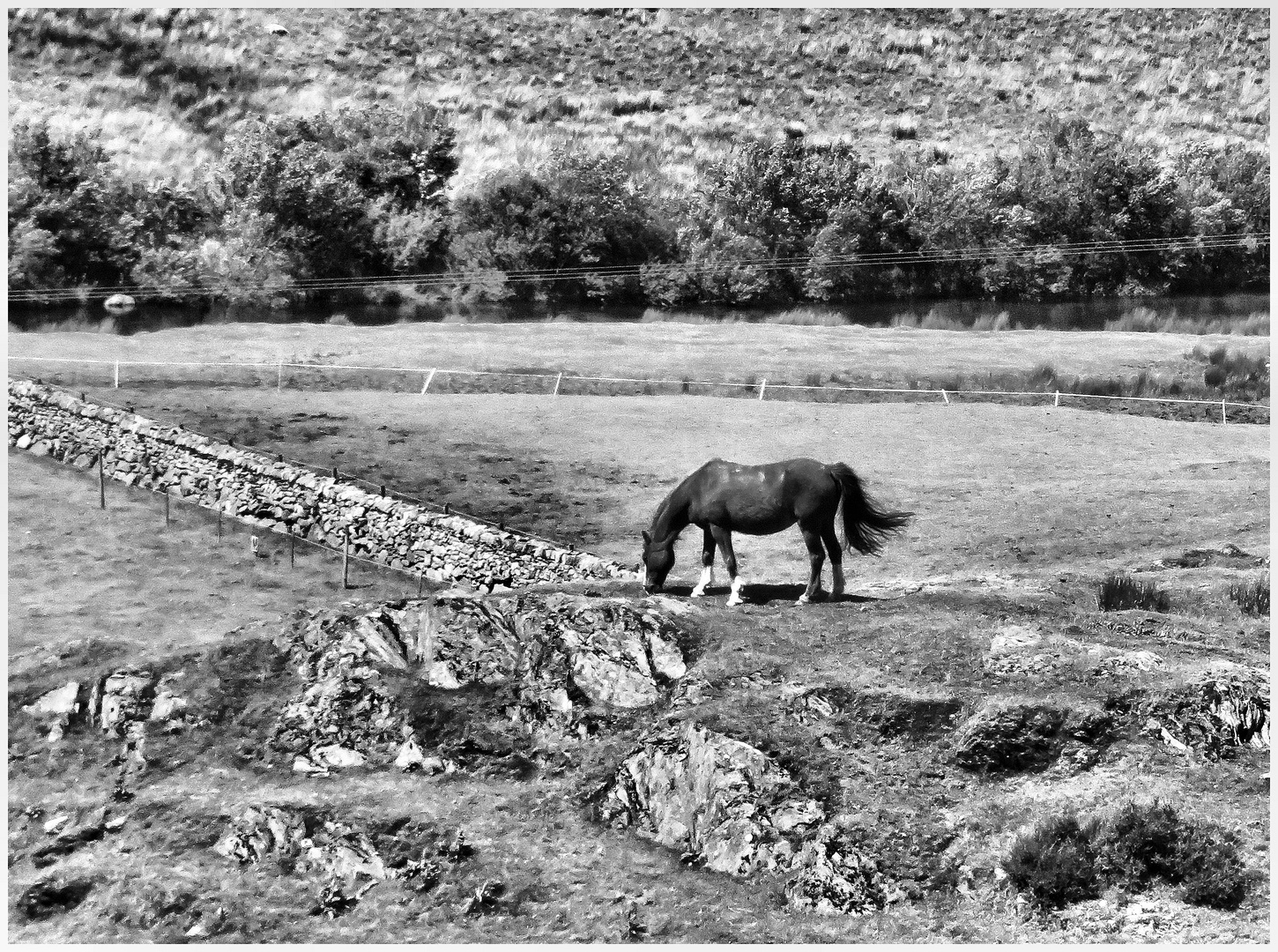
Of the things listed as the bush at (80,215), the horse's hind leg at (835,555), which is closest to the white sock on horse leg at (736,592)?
the horse's hind leg at (835,555)

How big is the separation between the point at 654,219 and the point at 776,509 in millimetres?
15301

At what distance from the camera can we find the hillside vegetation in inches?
1549

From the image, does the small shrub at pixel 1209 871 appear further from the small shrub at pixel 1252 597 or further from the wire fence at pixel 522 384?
the wire fence at pixel 522 384

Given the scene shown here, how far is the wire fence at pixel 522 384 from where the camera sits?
36406mm

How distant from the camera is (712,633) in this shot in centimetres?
2600

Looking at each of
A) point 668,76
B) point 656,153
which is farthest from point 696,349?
point 668,76

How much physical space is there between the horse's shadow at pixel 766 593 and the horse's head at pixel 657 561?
239 mm

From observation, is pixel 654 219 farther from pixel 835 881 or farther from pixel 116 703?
pixel 835 881

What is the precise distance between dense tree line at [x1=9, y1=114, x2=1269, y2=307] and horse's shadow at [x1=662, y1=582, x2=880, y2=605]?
1305 cm

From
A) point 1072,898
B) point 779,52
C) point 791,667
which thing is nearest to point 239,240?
point 779,52

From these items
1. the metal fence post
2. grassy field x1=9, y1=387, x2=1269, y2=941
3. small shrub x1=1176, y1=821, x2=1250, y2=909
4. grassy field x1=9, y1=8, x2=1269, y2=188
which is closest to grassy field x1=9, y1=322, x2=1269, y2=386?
grassy field x1=9, y1=387, x2=1269, y2=941

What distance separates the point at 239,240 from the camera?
3975 cm

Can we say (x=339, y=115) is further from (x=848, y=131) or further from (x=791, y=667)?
(x=791, y=667)

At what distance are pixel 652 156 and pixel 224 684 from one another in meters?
20.3
